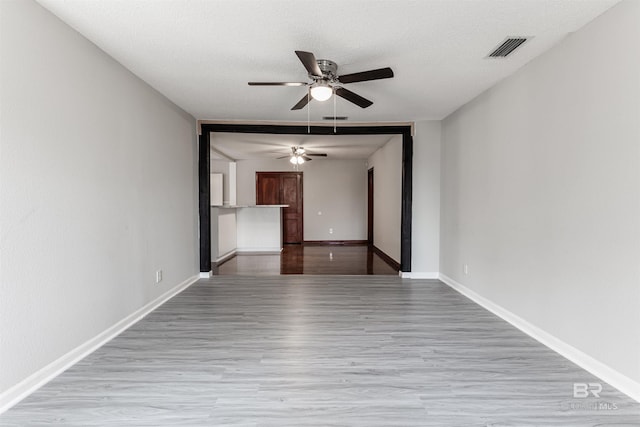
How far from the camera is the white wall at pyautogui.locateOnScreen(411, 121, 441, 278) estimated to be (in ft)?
17.4

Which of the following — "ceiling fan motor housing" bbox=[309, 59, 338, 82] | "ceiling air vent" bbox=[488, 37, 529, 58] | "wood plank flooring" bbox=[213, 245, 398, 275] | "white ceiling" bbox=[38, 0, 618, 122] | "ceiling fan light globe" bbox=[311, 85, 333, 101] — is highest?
"white ceiling" bbox=[38, 0, 618, 122]

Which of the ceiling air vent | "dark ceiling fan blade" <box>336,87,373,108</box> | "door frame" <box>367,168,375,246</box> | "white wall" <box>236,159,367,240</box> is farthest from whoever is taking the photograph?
"white wall" <box>236,159,367,240</box>

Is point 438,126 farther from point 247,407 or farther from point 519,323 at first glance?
point 247,407

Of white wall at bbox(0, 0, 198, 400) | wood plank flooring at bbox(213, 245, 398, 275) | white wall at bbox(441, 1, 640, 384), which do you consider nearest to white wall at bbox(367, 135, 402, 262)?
wood plank flooring at bbox(213, 245, 398, 275)

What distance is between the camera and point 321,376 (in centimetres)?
228

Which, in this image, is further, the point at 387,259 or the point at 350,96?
the point at 387,259

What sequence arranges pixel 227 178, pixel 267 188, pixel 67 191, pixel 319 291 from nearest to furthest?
pixel 67 191, pixel 319 291, pixel 227 178, pixel 267 188

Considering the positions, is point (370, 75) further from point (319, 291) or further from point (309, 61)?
point (319, 291)

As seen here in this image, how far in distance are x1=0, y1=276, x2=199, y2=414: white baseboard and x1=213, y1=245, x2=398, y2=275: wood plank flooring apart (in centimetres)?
243

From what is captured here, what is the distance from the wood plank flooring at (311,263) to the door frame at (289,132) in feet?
2.06

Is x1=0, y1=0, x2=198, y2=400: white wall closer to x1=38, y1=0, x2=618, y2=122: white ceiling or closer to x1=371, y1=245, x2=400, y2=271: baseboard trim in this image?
x1=38, y1=0, x2=618, y2=122: white ceiling

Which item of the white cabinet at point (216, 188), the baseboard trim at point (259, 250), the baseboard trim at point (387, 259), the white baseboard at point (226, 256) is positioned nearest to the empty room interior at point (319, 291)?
the baseboard trim at point (387, 259)

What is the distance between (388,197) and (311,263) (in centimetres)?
194

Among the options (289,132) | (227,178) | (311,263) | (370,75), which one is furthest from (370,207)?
(370,75)
